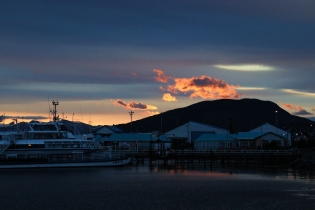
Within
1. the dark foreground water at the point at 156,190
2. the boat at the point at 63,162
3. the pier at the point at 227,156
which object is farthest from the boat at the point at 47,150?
the pier at the point at 227,156

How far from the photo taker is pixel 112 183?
6259 cm

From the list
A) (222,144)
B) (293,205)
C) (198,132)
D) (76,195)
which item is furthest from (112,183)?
(198,132)

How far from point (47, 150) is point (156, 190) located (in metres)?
35.0

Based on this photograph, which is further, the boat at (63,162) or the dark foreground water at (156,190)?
the boat at (63,162)

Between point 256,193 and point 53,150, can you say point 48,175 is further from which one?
point 256,193

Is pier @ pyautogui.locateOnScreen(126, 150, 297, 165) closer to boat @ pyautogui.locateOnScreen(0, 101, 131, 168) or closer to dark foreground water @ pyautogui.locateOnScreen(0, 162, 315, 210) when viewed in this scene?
boat @ pyautogui.locateOnScreen(0, 101, 131, 168)

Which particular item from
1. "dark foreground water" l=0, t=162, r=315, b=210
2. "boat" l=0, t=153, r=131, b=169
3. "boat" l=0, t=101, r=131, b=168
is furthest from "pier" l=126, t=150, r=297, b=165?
"dark foreground water" l=0, t=162, r=315, b=210

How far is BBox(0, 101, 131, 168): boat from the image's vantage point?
3277 inches

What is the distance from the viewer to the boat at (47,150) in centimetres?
8322

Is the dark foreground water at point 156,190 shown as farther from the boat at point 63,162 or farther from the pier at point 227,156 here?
the pier at point 227,156

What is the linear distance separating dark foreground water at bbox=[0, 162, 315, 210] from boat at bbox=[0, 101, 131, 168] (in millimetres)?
5097

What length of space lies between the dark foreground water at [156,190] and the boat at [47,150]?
510 cm

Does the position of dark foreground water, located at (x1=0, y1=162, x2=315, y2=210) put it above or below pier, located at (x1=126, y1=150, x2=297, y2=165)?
below

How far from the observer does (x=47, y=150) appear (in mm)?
86062
